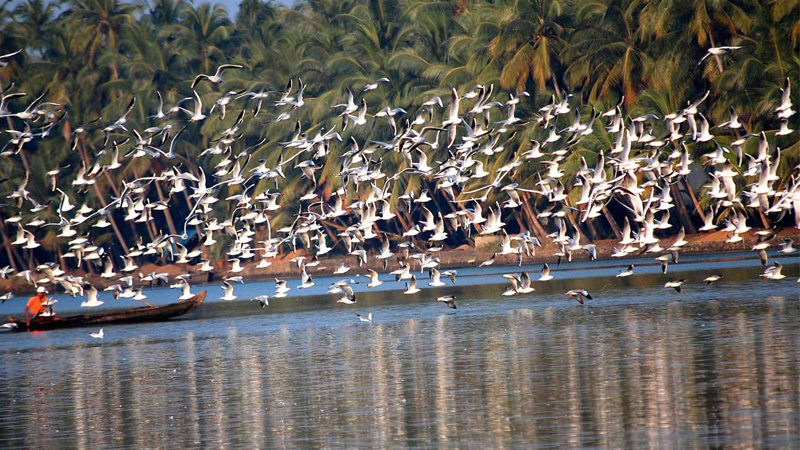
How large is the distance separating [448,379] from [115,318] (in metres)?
23.2

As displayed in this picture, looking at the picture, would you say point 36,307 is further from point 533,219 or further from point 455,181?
point 533,219

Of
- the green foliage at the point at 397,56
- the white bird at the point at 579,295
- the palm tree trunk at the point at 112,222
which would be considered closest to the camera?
the white bird at the point at 579,295

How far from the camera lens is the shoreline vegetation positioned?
4806 centimetres

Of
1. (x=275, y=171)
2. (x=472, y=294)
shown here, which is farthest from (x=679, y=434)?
(x=472, y=294)

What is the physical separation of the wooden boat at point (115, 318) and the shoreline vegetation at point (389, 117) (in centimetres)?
253

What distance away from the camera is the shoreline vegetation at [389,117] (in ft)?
158

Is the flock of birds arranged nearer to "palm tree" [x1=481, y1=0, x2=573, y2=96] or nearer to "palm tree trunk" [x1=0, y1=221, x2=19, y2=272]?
"palm tree" [x1=481, y1=0, x2=573, y2=96]

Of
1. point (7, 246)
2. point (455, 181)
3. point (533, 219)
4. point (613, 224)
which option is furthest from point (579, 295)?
point (7, 246)

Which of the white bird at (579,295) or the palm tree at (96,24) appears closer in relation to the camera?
the white bird at (579,295)

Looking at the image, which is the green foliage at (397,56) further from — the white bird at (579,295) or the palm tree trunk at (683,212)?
the white bird at (579,295)

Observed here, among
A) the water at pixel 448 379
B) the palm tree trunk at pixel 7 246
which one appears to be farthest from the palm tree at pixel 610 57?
the palm tree trunk at pixel 7 246

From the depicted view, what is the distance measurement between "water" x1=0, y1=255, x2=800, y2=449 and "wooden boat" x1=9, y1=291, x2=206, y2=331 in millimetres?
867

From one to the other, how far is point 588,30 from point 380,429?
45.7m

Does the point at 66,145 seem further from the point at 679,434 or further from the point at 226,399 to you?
the point at 679,434
